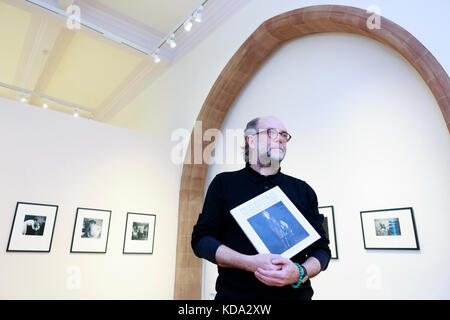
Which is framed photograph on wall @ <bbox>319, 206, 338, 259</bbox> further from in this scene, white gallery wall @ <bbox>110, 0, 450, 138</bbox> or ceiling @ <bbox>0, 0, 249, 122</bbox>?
ceiling @ <bbox>0, 0, 249, 122</bbox>

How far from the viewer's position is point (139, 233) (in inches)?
175

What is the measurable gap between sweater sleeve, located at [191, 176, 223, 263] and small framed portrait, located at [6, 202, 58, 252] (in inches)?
125

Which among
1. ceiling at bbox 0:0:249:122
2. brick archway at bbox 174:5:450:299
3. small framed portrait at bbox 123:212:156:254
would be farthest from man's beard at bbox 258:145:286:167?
ceiling at bbox 0:0:249:122

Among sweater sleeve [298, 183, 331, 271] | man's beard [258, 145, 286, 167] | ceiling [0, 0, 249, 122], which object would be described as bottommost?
sweater sleeve [298, 183, 331, 271]

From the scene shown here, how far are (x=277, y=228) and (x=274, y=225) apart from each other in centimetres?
2

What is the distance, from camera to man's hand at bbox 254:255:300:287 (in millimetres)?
1072

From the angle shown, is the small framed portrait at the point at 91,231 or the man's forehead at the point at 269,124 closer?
the man's forehead at the point at 269,124

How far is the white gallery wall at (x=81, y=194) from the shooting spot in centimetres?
361

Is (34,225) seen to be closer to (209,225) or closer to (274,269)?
(209,225)

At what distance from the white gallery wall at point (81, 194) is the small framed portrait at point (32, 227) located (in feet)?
0.21

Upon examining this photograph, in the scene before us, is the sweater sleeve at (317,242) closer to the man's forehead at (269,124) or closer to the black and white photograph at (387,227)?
the man's forehead at (269,124)

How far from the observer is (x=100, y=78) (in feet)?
22.3

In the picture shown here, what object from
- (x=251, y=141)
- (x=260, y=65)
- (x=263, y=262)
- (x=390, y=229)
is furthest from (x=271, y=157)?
(x=260, y=65)

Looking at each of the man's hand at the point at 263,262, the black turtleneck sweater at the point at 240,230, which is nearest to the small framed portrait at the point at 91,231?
the black turtleneck sweater at the point at 240,230
